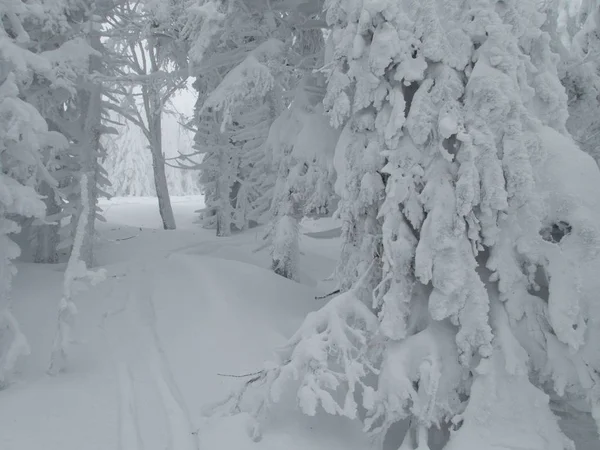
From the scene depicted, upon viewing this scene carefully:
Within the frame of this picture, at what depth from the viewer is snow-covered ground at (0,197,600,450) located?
19.5ft

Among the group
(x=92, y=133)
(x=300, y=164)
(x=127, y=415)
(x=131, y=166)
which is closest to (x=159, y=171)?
(x=92, y=133)

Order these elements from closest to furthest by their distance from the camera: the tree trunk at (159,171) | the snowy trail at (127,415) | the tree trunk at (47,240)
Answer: the snowy trail at (127,415), the tree trunk at (47,240), the tree trunk at (159,171)

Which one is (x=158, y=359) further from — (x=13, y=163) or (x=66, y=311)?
(x=13, y=163)

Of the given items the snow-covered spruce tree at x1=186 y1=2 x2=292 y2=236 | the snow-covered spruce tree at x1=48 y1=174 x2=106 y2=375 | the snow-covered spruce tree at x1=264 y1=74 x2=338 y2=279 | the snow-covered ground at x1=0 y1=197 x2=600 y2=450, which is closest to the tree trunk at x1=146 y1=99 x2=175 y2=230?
the snow-covered spruce tree at x1=186 y1=2 x2=292 y2=236

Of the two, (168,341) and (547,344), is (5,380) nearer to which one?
(168,341)

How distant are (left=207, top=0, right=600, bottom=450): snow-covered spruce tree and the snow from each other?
2.46 feet

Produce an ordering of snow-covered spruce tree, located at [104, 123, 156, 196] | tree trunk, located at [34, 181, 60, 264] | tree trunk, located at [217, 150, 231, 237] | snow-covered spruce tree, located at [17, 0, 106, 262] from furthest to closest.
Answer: snow-covered spruce tree, located at [104, 123, 156, 196] < tree trunk, located at [217, 150, 231, 237] < tree trunk, located at [34, 181, 60, 264] < snow-covered spruce tree, located at [17, 0, 106, 262]

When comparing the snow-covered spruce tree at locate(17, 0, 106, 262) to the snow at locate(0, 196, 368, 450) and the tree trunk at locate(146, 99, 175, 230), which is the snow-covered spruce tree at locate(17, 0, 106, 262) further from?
the tree trunk at locate(146, 99, 175, 230)

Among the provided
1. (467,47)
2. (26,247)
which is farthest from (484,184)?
(26,247)

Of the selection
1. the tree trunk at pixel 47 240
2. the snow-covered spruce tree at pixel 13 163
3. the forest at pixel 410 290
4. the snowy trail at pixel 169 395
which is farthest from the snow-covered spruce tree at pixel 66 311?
the tree trunk at pixel 47 240

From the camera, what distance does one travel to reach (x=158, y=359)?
313 inches

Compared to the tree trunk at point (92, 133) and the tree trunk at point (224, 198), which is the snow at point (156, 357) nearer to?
the tree trunk at point (92, 133)

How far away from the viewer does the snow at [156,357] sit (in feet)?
19.5

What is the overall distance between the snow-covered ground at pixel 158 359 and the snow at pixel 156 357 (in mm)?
17
